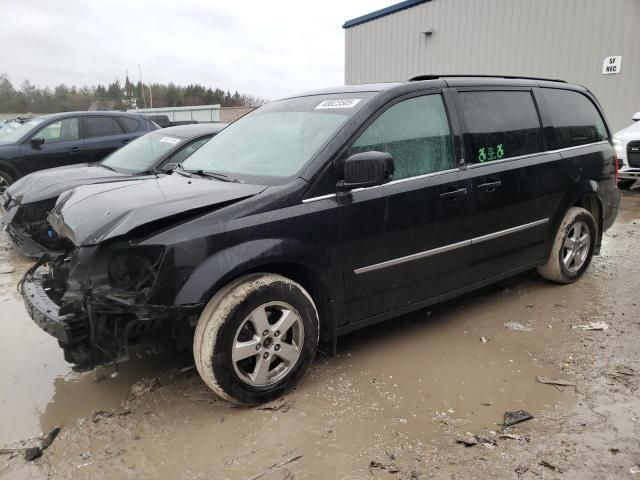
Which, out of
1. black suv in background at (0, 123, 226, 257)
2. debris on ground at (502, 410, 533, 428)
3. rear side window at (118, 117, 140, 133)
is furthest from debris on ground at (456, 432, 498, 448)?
rear side window at (118, 117, 140, 133)

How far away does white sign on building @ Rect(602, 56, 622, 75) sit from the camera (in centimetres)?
1178

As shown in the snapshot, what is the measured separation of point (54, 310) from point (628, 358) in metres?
3.62

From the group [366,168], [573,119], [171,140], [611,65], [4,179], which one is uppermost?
[611,65]

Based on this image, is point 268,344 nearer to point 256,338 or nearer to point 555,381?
point 256,338

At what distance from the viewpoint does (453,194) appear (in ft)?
11.7

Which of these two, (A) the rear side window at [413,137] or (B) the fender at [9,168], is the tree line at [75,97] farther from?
(A) the rear side window at [413,137]

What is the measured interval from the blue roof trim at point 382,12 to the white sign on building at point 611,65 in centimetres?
667

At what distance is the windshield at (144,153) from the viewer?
597 centimetres

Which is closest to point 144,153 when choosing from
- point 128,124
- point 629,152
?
point 128,124

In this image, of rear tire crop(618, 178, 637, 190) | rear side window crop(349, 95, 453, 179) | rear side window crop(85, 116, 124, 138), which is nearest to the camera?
rear side window crop(349, 95, 453, 179)

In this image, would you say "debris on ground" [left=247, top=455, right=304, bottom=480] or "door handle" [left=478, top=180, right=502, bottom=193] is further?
"door handle" [left=478, top=180, right=502, bottom=193]

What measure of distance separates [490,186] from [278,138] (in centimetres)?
162

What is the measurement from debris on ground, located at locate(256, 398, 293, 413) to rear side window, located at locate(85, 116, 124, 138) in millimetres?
7183

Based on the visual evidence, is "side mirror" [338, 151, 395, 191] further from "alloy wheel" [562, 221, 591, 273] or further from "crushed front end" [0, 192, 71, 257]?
"crushed front end" [0, 192, 71, 257]
